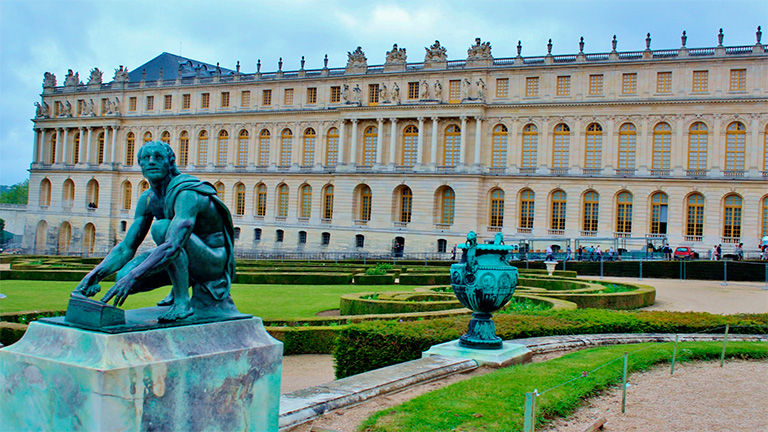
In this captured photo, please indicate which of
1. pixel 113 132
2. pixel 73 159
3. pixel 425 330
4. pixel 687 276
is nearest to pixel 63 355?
pixel 425 330

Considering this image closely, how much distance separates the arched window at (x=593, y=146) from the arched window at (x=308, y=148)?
23.4 m

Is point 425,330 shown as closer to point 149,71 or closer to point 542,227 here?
point 542,227

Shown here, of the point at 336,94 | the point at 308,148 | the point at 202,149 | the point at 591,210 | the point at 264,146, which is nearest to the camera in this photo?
the point at 591,210

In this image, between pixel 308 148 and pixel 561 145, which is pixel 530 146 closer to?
pixel 561 145

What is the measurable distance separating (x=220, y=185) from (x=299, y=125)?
10262 millimetres

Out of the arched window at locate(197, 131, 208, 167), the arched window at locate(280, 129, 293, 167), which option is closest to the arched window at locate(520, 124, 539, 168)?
the arched window at locate(280, 129, 293, 167)

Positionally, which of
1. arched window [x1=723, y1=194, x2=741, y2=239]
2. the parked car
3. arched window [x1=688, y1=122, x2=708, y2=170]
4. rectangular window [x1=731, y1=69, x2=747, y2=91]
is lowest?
the parked car

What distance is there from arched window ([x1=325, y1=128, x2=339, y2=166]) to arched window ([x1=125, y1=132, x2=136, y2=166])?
21.7m

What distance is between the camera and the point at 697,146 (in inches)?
1884

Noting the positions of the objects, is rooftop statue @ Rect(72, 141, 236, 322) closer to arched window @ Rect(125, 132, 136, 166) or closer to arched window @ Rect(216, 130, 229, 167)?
arched window @ Rect(216, 130, 229, 167)

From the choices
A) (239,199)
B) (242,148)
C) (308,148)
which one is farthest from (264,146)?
(239,199)

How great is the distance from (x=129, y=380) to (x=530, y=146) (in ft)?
163

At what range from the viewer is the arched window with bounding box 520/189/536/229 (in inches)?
2042

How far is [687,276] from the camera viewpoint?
34312 millimetres
